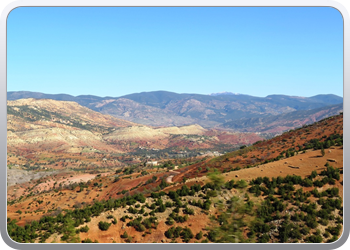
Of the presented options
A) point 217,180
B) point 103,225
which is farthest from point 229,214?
point 103,225

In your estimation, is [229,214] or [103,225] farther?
[103,225]

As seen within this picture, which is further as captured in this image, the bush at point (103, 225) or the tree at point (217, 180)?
the bush at point (103, 225)

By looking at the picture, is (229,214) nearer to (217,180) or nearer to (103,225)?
(217,180)

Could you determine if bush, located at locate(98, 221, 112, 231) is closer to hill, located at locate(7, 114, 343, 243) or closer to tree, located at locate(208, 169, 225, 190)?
hill, located at locate(7, 114, 343, 243)

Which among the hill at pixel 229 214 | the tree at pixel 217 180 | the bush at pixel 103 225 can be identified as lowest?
the bush at pixel 103 225

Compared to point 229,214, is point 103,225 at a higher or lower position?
lower

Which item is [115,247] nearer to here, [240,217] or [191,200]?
[240,217]

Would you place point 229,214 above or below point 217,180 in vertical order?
below

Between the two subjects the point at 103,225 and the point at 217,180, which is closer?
the point at 217,180

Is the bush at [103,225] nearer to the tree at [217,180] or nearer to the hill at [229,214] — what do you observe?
the hill at [229,214]

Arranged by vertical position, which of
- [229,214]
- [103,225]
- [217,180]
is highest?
[217,180]

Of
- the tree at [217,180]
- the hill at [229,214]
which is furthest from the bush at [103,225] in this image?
the tree at [217,180]

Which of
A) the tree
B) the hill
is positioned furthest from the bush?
the tree
